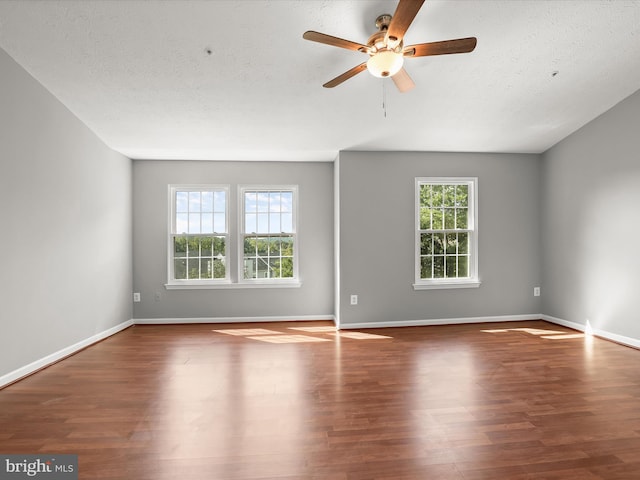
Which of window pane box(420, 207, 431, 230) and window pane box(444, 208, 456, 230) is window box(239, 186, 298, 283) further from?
window pane box(444, 208, 456, 230)

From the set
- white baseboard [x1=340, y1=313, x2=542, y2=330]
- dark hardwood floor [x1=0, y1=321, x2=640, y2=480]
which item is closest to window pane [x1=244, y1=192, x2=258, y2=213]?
dark hardwood floor [x1=0, y1=321, x2=640, y2=480]

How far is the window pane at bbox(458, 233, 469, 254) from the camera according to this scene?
463 centimetres

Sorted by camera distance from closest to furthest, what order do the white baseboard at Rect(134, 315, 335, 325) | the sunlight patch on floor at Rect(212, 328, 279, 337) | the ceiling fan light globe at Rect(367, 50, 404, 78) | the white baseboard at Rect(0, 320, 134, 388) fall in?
1. the ceiling fan light globe at Rect(367, 50, 404, 78)
2. the white baseboard at Rect(0, 320, 134, 388)
3. the sunlight patch on floor at Rect(212, 328, 279, 337)
4. the white baseboard at Rect(134, 315, 335, 325)

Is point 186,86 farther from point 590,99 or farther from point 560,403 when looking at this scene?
point 590,99

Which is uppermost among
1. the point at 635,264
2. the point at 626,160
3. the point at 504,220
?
the point at 626,160

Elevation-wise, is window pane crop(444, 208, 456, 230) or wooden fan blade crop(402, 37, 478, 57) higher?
wooden fan blade crop(402, 37, 478, 57)

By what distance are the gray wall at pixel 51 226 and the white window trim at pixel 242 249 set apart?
1.60m

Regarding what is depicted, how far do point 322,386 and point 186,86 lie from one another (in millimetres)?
3005

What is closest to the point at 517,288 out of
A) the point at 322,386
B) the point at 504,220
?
the point at 504,220

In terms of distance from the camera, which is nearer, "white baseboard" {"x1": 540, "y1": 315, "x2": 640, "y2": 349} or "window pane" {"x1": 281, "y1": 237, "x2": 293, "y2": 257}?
"white baseboard" {"x1": 540, "y1": 315, "x2": 640, "y2": 349}

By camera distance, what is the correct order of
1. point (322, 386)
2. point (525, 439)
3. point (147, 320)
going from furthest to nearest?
point (147, 320), point (322, 386), point (525, 439)

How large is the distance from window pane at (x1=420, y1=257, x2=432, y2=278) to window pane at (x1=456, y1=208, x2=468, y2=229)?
696 millimetres

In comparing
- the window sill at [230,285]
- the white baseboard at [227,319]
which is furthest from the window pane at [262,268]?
the white baseboard at [227,319]

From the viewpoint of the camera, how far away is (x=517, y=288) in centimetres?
461
